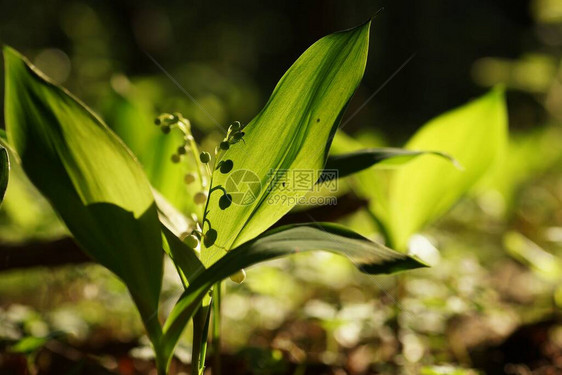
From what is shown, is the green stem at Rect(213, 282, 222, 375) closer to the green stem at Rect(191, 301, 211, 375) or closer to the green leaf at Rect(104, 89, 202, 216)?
the green stem at Rect(191, 301, 211, 375)

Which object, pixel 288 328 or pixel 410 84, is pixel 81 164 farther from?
pixel 410 84

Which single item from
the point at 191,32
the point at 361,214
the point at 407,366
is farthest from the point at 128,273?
the point at 191,32

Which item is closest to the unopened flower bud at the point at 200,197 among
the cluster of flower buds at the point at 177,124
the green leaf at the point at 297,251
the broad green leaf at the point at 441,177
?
the cluster of flower buds at the point at 177,124

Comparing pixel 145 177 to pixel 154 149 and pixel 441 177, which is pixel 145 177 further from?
pixel 441 177

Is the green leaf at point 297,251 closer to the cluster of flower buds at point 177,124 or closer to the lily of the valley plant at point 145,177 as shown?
the lily of the valley plant at point 145,177

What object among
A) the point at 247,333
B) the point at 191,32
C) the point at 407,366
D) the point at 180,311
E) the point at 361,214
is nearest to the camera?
the point at 180,311

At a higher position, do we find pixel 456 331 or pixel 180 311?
pixel 180 311

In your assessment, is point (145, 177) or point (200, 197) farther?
point (200, 197)

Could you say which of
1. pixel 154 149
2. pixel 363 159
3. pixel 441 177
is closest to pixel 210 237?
pixel 363 159
